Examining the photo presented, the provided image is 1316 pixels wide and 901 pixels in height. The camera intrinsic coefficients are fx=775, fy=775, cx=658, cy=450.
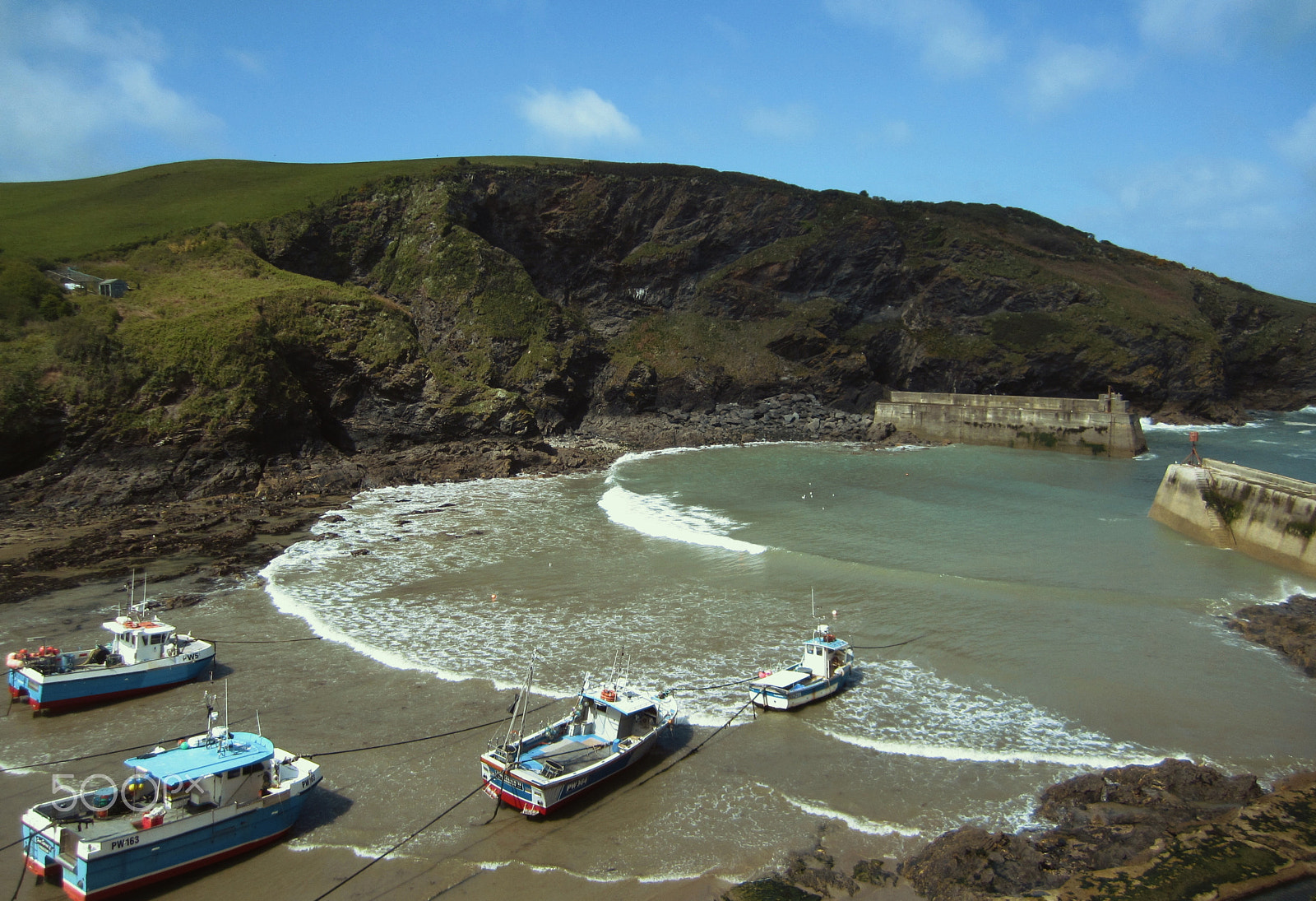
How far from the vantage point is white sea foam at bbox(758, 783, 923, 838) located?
36.7 feet

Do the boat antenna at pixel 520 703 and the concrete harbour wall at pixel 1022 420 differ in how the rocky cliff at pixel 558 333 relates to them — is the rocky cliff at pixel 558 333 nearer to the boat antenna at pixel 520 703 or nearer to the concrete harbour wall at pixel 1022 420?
the concrete harbour wall at pixel 1022 420

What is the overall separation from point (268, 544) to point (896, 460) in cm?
3713

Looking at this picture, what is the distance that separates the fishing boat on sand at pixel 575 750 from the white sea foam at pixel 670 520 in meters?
13.4

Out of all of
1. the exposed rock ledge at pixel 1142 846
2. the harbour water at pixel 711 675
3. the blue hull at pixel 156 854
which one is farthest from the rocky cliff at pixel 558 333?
the exposed rock ledge at pixel 1142 846

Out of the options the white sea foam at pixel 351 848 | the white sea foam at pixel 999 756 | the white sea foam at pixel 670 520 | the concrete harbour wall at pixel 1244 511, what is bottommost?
the white sea foam at pixel 351 848

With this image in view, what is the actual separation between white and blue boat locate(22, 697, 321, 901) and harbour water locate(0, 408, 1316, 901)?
44 centimetres

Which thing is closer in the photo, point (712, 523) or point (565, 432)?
point (712, 523)

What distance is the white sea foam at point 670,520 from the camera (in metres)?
27.6

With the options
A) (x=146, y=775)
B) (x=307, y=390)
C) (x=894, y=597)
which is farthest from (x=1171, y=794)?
(x=307, y=390)

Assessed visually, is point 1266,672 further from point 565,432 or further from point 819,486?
point 565,432

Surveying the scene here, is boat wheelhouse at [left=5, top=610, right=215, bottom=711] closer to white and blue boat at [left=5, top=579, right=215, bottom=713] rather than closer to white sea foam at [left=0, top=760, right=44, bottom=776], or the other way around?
white and blue boat at [left=5, top=579, right=215, bottom=713]

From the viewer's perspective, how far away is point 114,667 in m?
15.0

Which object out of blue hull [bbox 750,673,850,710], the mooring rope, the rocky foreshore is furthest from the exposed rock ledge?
the rocky foreshore

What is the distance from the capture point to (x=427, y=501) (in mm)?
35125
